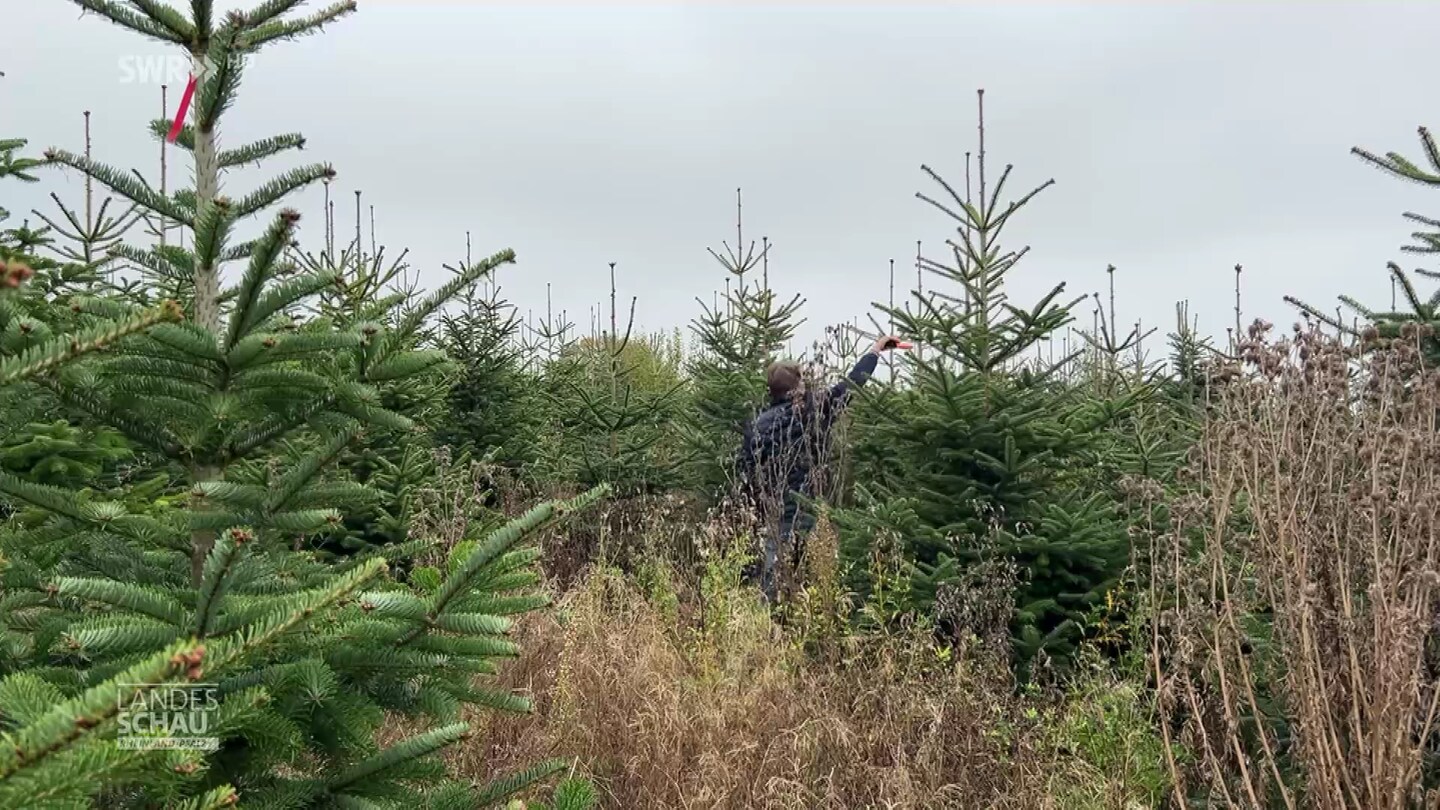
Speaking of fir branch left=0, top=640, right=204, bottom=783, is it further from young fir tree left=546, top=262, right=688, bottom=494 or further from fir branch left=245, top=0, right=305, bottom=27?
young fir tree left=546, top=262, right=688, bottom=494

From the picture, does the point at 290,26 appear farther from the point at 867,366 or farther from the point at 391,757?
the point at 867,366

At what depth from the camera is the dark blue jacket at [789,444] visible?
19.9 ft

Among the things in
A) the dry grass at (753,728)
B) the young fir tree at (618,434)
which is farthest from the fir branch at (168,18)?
the young fir tree at (618,434)

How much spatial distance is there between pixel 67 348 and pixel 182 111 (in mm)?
1063

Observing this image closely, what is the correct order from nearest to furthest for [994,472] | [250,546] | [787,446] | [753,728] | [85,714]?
[85,714]
[250,546]
[753,728]
[994,472]
[787,446]

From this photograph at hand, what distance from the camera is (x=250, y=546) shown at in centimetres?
197

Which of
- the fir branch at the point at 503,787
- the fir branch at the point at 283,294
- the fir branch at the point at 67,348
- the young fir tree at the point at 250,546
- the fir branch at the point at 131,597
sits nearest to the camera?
the fir branch at the point at 67,348

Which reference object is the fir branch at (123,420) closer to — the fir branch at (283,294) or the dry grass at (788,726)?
the fir branch at (283,294)

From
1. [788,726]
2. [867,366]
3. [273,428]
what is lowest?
[788,726]

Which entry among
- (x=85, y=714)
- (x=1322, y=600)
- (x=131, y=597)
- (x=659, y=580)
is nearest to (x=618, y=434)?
(x=659, y=580)

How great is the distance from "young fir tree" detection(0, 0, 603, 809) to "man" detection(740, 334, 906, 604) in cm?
380

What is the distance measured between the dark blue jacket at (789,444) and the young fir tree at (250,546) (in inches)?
152

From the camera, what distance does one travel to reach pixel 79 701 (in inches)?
39.4

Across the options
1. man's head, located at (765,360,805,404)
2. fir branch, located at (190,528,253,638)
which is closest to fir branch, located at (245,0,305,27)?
fir branch, located at (190,528,253,638)
